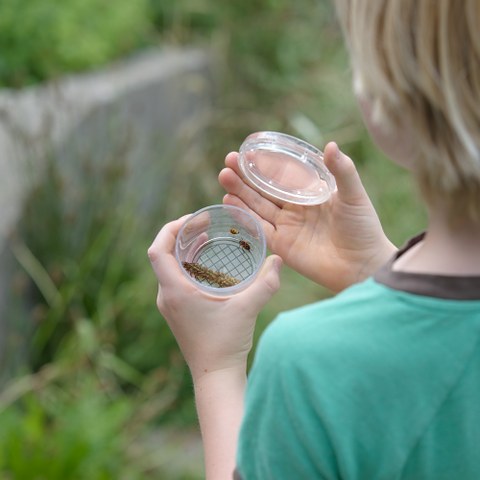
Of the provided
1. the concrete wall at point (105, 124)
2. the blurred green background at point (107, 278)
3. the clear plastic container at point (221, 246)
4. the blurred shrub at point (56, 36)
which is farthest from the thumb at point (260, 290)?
the blurred shrub at point (56, 36)

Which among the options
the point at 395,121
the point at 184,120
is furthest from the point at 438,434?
the point at 184,120

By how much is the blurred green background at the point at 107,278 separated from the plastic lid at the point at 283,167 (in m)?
1.79

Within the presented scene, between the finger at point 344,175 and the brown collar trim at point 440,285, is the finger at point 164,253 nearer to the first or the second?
the finger at point 344,175

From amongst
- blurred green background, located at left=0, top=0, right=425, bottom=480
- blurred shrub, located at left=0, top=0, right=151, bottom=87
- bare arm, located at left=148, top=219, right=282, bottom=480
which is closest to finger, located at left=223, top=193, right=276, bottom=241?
bare arm, located at left=148, top=219, right=282, bottom=480

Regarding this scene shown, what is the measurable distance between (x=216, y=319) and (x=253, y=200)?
0.46 m

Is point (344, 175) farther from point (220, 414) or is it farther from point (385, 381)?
point (385, 381)

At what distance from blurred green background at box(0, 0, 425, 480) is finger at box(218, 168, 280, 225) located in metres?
1.77

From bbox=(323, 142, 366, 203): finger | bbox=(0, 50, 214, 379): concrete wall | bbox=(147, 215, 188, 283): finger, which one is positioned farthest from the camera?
bbox=(0, 50, 214, 379): concrete wall

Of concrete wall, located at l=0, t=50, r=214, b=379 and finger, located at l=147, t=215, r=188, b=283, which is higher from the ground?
finger, located at l=147, t=215, r=188, b=283

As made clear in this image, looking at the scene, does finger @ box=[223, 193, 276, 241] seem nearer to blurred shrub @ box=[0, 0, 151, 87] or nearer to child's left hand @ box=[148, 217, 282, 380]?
child's left hand @ box=[148, 217, 282, 380]

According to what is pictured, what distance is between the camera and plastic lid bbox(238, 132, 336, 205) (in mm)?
2102

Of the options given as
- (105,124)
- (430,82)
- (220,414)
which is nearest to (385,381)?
(430,82)

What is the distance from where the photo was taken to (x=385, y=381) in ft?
4.11

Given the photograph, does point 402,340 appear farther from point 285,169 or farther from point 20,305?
point 20,305
